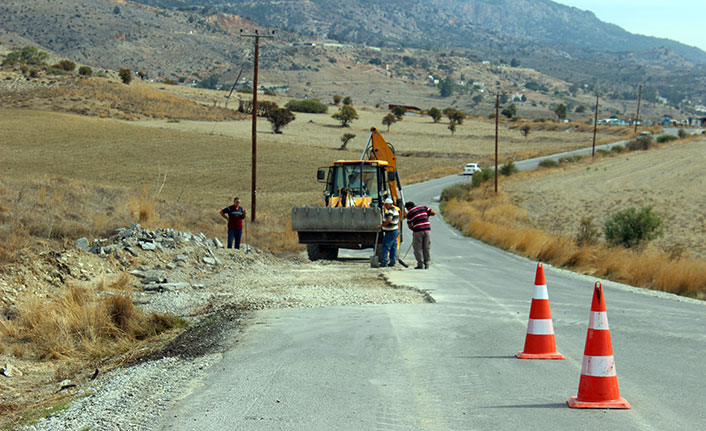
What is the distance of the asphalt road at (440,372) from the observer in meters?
6.05

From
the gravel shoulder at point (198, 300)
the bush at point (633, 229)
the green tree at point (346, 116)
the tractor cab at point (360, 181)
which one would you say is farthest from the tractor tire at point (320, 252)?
the green tree at point (346, 116)

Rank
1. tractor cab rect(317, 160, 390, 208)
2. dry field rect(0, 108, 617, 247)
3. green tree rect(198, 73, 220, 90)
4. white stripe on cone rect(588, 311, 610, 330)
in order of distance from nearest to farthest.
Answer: white stripe on cone rect(588, 311, 610, 330)
tractor cab rect(317, 160, 390, 208)
dry field rect(0, 108, 617, 247)
green tree rect(198, 73, 220, 90)

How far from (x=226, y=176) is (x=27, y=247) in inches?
1740

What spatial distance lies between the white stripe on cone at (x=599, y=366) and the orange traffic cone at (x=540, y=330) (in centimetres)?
170

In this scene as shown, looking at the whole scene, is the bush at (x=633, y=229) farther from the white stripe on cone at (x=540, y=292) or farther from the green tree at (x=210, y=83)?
the green tree at (x=210, y=83)

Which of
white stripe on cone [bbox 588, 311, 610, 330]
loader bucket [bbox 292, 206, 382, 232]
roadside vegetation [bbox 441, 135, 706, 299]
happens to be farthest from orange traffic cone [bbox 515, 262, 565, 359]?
loader bucket [bbox 292, 206, 382, 232]

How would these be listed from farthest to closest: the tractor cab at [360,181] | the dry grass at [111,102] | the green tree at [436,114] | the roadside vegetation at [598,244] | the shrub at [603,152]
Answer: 1. the green tree at [436,114]
2. the shrub at [603,152]
3. the dry grass at [111,102]
4. the tractor cab at [360,181]
5. the roadside vegetation at [598,244]

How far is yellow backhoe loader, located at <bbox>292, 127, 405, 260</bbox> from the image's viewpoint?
65.3 ft

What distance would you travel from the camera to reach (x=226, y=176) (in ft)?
192

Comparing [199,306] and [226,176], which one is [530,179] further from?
[199,306]

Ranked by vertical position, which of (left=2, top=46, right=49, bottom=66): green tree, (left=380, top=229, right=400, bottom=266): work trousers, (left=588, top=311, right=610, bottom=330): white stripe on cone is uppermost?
(left=2, top=46, right=49, bottom=66): green tree

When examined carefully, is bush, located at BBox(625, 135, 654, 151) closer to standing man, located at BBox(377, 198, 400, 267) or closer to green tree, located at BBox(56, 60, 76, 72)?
green tree, located at BBox(56, 60, 76, 72)

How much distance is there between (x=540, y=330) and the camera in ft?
26.5

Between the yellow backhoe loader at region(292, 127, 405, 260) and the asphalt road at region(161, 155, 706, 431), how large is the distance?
726 cm
